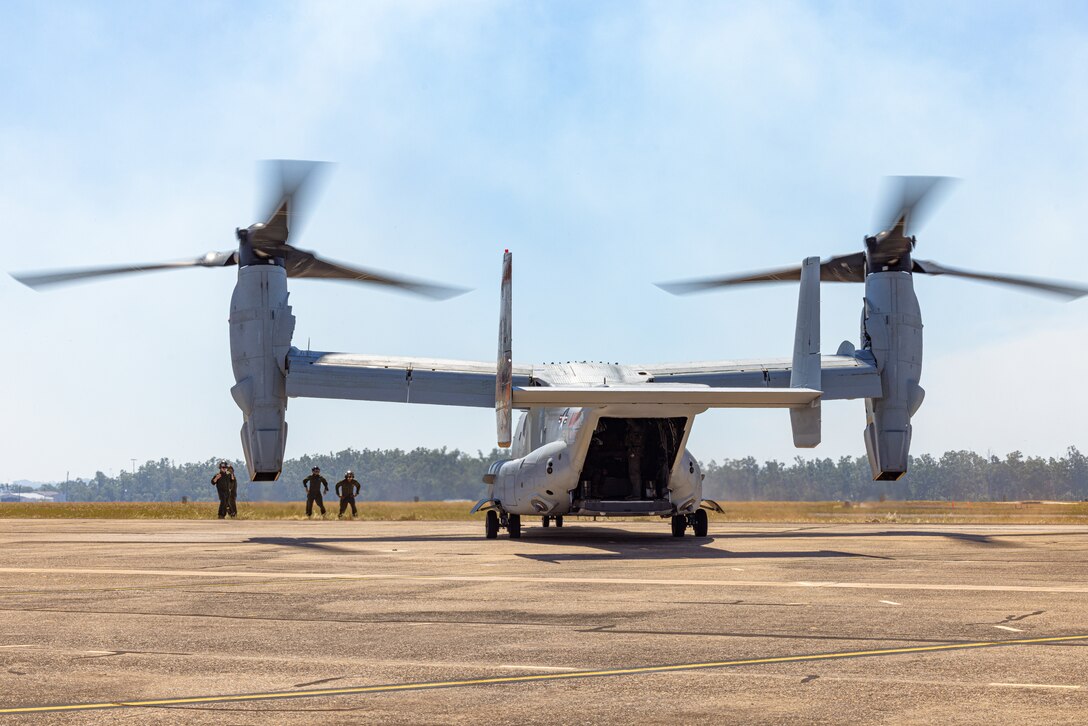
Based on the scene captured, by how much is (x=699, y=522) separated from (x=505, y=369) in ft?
22.5

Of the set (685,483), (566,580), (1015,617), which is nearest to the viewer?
(1015,617)

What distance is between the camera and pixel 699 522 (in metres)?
22.7

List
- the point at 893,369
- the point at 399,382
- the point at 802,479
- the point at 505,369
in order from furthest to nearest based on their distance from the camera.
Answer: the point at 802,479 < the point at 893,369 < the point at 399,382 < the point at 505,369

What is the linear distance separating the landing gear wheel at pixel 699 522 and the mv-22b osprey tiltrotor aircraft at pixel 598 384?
7cm

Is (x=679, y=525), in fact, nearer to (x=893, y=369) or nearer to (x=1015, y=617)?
(x=893, y=369)

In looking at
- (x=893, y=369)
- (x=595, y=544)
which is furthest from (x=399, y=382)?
(x=893, y=369)

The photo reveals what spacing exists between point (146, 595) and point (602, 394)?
8.23 m

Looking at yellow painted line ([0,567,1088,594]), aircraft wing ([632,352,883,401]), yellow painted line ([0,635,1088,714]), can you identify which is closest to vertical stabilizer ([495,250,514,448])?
yellow painted line ([0,567,1088,594])

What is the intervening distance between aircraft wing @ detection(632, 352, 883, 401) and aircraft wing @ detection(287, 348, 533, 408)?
3847mm

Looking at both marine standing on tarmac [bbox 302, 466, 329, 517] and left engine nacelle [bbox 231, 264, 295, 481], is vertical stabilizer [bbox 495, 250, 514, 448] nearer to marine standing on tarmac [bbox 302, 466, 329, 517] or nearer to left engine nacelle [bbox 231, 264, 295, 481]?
left engine nacelle [bbox 231, 264, 295, 481]

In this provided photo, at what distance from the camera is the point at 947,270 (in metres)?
28.0

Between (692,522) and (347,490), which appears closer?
(692,522)

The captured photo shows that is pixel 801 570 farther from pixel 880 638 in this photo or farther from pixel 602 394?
pixel 880 638

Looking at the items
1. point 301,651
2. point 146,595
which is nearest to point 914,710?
point 301,651
